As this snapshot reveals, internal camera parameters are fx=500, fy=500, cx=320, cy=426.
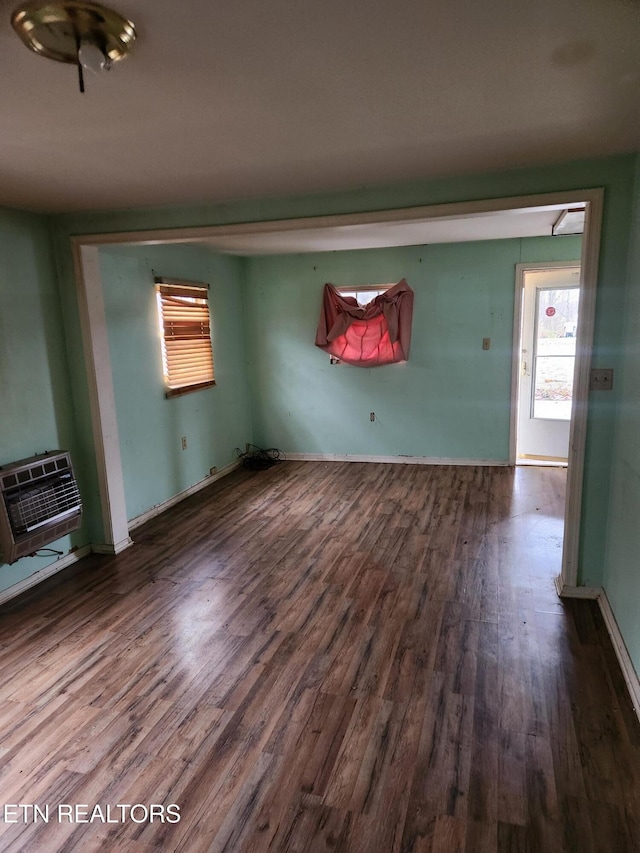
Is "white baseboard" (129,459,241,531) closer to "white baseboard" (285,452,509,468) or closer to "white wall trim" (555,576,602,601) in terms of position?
"white baseboard" (285,452,509,468)

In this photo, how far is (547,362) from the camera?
16.8ft

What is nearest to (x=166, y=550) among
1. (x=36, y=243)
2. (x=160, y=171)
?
(x=36, y=243)

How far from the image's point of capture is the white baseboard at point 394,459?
17.2ft

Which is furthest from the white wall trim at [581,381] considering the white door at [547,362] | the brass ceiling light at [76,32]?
the white door at [547,362]

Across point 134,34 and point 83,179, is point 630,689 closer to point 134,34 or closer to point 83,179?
point 134,34

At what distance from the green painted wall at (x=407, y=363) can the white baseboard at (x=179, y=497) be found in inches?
27.5

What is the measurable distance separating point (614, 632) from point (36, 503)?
3069 millimetres

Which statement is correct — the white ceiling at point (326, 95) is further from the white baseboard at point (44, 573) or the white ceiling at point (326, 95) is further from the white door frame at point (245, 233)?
the white baseboard at point (44, 573)

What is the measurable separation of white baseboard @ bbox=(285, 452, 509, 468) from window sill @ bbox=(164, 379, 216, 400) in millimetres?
1398

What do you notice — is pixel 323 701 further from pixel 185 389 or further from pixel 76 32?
pixel 185 389

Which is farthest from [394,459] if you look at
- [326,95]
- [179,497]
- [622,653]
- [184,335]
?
[326,95]

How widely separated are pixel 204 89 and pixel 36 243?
2096 mm

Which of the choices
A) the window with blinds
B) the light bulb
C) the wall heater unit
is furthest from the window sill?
the light bulb

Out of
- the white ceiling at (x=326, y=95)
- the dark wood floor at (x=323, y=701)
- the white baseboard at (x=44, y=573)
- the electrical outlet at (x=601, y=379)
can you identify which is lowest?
the dark wood floor at (x=323, y=701)
